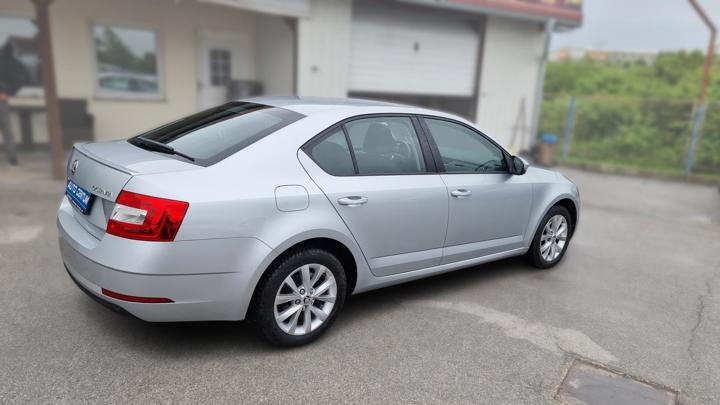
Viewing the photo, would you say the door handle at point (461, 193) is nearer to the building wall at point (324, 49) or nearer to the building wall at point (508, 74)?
the building wall at point (324, 49)

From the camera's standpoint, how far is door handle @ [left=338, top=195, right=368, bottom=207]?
3198 millimetres

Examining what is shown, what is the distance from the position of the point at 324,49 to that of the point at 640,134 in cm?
763

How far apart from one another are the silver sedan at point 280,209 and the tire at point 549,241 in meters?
0.60

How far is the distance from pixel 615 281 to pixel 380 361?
2783 mm

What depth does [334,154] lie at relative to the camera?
3.33 metres

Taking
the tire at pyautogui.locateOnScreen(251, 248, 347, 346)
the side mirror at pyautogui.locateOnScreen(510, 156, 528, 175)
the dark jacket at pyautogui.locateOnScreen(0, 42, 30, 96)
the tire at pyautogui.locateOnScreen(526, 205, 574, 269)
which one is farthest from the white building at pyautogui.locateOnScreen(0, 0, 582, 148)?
the tire at pyautogui.locateOnScreen(251, 248, 347, 346)

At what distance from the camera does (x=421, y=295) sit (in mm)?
4141

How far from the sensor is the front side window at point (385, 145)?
347cm

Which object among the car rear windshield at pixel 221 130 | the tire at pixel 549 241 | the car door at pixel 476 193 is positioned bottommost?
the tire at pixel 549 241

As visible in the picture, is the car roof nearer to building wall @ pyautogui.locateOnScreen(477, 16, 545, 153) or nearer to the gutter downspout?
building wall @ pyautogui.locateOnScreen(477, 16, 545, 153)

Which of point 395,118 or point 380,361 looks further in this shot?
point 395,118

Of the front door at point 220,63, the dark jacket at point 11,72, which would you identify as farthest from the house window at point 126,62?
the dark jacket at point 11,72

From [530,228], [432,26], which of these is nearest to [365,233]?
[530,228]

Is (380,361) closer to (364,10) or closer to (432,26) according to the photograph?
(364,10)
